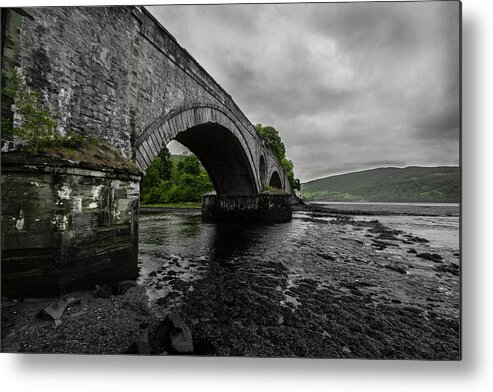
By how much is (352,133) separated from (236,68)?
1978mm

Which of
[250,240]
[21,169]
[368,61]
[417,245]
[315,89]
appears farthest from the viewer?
[250,240]

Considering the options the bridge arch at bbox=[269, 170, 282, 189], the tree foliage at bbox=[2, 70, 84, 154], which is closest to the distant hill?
the tree foliage at bbox=[2, 70, 84, 154]

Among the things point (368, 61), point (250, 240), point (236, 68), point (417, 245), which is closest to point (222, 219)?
point (250, 240)

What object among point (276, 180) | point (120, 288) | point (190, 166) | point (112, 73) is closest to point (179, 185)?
point (190, 166)

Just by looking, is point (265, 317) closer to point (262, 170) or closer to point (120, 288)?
point (120, 288)

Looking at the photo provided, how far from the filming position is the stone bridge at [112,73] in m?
2.46

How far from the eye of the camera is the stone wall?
2.27 metres

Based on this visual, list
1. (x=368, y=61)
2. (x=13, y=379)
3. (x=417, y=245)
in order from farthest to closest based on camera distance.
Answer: (x=417, y=245) < (x=368, y=61) < (x=13, y=379)

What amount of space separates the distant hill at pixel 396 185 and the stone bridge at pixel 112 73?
10.6ft

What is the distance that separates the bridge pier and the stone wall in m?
9.69

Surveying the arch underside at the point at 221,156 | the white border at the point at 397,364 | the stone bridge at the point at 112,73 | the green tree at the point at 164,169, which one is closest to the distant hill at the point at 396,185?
the white border at the point at 397,364

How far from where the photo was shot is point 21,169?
7.38 feet

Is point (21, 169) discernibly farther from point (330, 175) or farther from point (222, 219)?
point (222, 219)

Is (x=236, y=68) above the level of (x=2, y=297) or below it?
above
